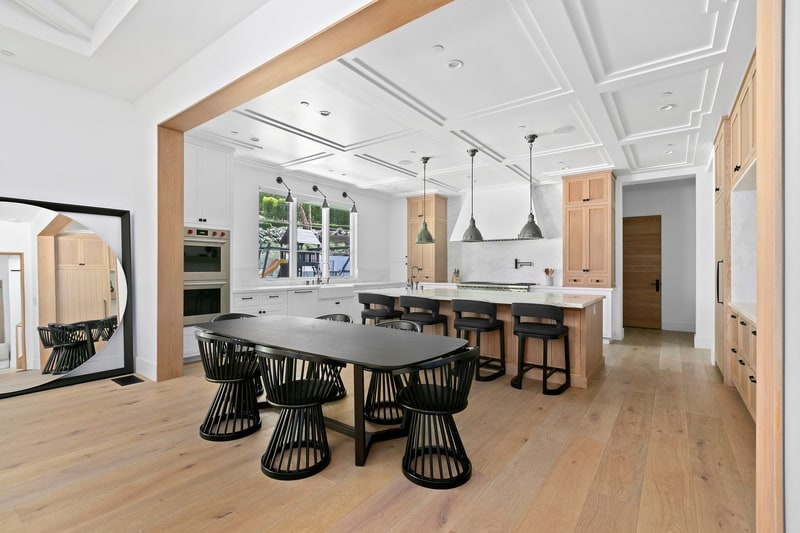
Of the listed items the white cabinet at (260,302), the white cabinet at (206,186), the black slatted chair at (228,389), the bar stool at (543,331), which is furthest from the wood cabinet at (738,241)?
the white cabinet at (206,186)

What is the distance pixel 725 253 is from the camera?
3.87m

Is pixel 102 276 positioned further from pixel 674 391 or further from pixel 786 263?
pixel 674 391

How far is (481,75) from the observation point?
127 inches

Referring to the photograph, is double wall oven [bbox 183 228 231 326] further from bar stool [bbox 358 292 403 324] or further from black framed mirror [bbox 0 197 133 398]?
bar stool [bbox 358 292 403 324]

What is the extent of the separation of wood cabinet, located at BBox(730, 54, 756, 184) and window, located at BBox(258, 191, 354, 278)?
5.85 m

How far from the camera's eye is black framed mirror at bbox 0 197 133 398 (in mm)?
3473

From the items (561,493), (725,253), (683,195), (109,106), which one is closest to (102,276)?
(109,106)

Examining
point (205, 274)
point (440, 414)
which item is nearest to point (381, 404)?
point (440, 414)

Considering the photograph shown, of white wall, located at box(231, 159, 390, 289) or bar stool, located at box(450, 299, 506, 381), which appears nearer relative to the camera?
bar stool, located at box(450, 299, 506, 381)

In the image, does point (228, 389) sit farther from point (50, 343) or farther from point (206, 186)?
point (206, 186)

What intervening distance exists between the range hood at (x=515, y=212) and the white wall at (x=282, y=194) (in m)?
1.84

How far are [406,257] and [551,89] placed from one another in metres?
5.37

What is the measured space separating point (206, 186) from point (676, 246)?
7886mm

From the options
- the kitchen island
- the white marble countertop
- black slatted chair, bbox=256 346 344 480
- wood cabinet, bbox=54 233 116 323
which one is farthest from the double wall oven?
black slatted chair, bbox=256 346 344 480
